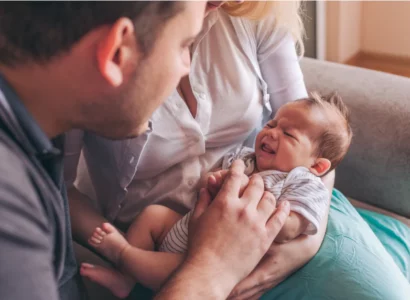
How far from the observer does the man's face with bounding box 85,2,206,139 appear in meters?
0.64

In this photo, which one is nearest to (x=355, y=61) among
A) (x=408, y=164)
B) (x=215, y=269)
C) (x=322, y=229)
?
(x=408, y=164)

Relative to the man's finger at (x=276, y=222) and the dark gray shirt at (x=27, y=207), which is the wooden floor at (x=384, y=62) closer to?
the man's finger at (x=276, y=222)

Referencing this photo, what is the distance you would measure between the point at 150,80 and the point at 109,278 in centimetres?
45

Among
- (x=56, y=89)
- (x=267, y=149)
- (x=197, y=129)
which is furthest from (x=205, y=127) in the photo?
(x=56, y=89)

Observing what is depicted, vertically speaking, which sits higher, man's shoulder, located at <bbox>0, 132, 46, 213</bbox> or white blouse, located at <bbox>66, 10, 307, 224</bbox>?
man's shoulder, located at <bbox>0, 132, 46, 213</bbox>

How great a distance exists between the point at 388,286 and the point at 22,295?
2.28 ft

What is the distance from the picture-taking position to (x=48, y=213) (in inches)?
25.3

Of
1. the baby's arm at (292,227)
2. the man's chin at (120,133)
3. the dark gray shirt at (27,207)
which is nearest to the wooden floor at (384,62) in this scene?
the baby's arm at (292,227)

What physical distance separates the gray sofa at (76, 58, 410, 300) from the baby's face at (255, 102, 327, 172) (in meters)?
0.22

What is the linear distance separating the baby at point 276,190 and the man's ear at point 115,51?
1.36 feet

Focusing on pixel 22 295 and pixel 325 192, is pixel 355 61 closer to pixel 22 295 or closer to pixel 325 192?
pixel 325 192

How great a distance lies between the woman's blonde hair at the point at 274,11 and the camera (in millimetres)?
1060

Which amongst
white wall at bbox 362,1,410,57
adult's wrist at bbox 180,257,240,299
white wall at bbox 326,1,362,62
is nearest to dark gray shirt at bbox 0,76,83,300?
adult's wrist at bbox 180,257,240,299

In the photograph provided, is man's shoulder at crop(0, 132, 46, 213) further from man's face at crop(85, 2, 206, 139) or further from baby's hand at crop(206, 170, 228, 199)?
baby's hand at crop(206, 170, 228, 199)
